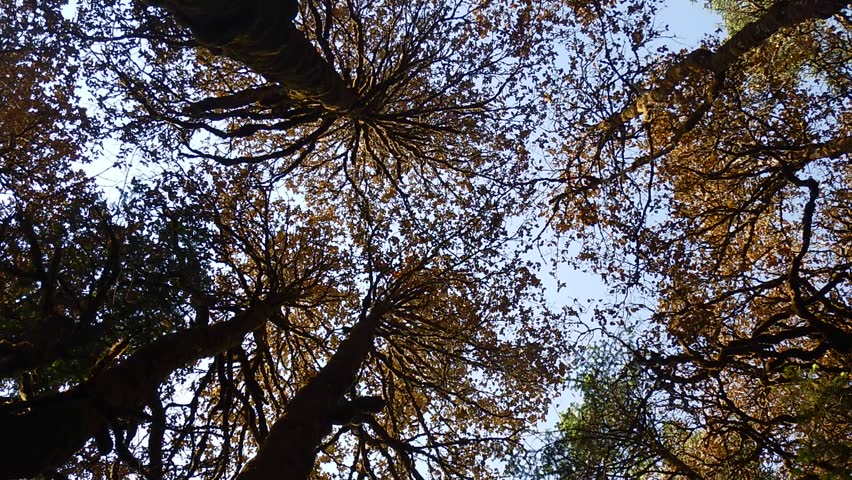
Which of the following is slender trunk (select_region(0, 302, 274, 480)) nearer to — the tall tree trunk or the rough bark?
the tall tree trunk

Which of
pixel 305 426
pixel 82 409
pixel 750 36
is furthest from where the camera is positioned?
pixel 750 36

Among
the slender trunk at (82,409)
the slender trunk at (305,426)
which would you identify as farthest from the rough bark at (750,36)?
the slender trunk at (82,409)

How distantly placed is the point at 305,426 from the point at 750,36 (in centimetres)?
776

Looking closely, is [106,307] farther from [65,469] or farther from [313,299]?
[313,299]

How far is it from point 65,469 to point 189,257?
437cm

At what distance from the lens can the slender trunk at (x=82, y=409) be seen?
4.78 metres

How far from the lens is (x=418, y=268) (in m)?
12.6

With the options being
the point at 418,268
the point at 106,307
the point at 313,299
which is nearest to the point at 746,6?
the point at 418,268

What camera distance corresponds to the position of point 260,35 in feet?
18.0

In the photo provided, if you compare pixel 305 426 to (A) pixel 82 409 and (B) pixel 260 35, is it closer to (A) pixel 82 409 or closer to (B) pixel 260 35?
(A) pixel 82 409

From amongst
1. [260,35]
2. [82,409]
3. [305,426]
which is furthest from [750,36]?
[82,409]

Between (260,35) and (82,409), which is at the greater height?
(260,35)

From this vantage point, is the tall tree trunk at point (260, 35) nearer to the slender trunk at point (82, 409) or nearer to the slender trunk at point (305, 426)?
the slender trunk at point (82, 409)

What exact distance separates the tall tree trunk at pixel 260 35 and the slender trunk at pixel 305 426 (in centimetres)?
444
